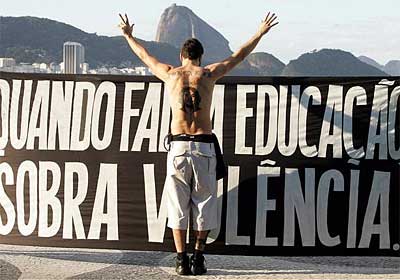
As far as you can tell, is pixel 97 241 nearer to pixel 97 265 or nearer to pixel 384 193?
pixel 97 265

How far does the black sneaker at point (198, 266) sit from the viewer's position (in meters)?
5.67

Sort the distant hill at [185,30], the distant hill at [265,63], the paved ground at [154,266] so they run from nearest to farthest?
1. the paved ground at [154,266]
2. the distant hill at [265,63]
3. the distant hill at [185,30]

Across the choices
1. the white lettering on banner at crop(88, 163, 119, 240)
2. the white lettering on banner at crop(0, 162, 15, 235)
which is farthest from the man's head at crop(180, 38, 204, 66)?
the white lettering on banner at crop(0, 162, 15, 235)

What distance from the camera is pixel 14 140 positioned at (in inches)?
260

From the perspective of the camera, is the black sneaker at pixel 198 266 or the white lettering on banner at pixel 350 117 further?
the white lettering on banner at pixel 350 117

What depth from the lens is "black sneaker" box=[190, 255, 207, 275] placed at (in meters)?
5.67

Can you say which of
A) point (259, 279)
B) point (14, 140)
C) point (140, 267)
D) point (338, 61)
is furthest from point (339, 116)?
point (338, 61)

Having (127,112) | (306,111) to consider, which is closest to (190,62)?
(127,112)

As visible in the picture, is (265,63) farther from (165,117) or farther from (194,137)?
(194,137)

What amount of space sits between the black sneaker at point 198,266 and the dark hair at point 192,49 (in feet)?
5.69

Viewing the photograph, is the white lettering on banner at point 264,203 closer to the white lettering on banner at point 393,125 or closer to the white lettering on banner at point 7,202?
the white lettering on banner at point 393,125

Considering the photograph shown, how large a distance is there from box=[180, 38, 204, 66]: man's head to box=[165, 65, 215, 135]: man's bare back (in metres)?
0.08

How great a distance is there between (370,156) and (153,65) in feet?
7.45

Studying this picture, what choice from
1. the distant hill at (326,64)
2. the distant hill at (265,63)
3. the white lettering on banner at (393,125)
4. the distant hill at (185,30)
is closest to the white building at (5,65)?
the white lettering on banner at (393,125)
